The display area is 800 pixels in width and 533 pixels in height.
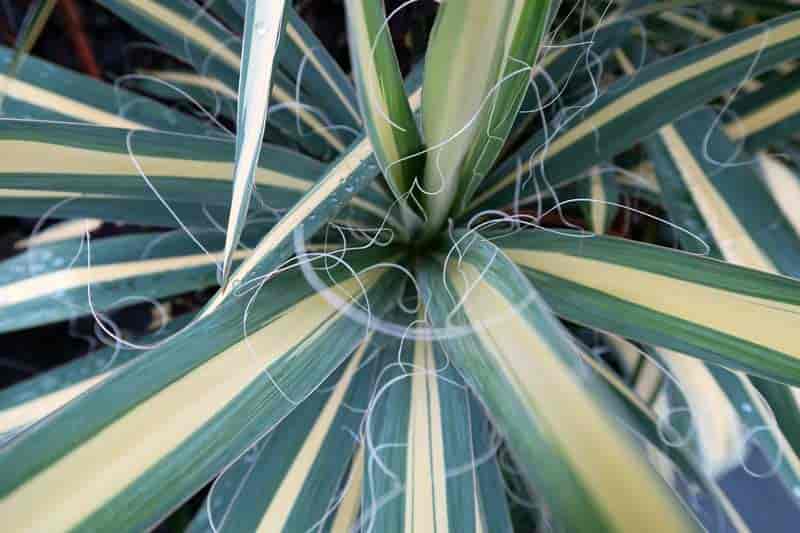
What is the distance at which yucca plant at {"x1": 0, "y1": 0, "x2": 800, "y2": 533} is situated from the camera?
11.6 inches

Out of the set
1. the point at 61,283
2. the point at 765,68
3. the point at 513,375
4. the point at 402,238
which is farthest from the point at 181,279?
the point at 765,68

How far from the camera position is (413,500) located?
0.41m

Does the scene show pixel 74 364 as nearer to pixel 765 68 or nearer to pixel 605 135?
pixel 605 135

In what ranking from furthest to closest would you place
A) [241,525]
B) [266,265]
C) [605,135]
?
[605,135] < [241,525] < [266,265]

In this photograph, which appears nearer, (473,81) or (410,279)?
(473,81)

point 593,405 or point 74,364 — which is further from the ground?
point 74,364

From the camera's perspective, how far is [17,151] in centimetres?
40

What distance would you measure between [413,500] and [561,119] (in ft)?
1.35

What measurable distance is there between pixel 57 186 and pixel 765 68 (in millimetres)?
612

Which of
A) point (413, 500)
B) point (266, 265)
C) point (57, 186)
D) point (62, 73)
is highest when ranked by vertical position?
point (62, 73)

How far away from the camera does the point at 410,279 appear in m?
0.52

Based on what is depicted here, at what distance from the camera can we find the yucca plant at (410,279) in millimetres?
294

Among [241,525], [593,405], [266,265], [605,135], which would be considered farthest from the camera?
[605,135]

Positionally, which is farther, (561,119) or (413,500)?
(561,119)
